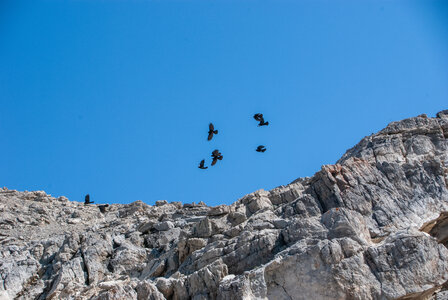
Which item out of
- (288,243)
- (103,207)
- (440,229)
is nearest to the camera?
(288,243)

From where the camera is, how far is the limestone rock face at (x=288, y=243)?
26.5m

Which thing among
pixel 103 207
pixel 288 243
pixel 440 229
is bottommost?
pixel 440 229

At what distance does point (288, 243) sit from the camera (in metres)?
29.5

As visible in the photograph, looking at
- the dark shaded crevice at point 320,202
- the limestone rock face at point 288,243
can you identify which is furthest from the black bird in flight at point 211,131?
the dark shaded crevice at point 320,202

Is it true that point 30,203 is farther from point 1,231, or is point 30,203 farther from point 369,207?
point 369,207

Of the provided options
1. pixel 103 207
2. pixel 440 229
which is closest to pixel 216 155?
pixel 440 229

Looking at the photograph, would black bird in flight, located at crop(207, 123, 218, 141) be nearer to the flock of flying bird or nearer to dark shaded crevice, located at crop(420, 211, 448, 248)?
the flock of flying bird

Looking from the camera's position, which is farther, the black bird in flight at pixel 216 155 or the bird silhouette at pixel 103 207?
the bird silhouette at pixel 103 207

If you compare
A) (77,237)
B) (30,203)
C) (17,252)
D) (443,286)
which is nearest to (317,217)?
(443,286)

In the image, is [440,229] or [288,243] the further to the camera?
[440,229]

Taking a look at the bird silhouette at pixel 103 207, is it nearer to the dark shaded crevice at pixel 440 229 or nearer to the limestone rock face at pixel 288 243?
the limestone rock face at pixel 288 243

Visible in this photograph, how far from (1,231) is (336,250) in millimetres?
28777

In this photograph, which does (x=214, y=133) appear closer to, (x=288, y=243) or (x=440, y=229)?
(x=288, y=243)

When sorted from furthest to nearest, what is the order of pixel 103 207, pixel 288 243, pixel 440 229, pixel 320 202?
1. pixel 103 207
2. pixel 320 202
3. pixel 440 229
4. pixel 288 243
